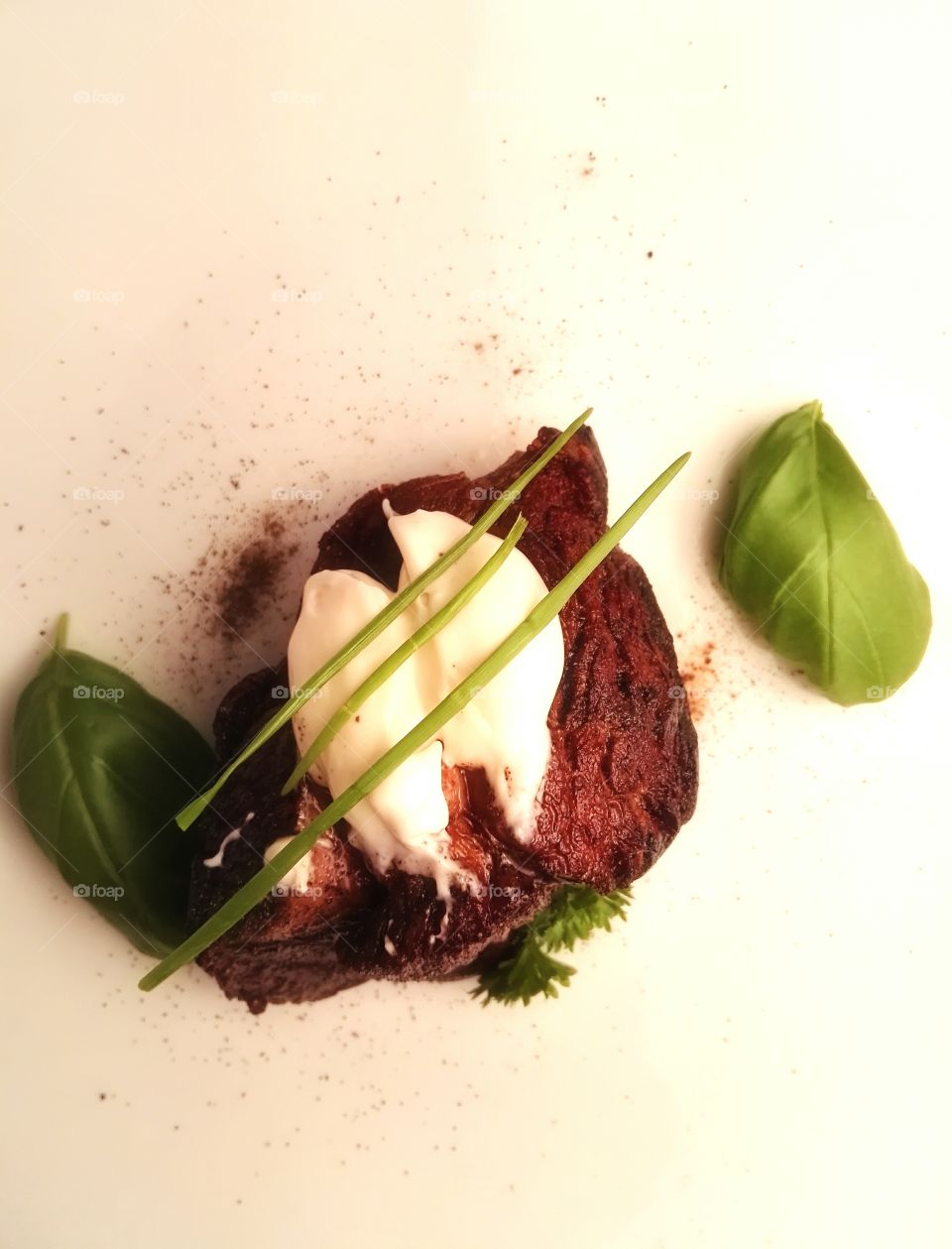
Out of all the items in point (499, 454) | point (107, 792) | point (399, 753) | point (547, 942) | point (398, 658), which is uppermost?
point (499, 454)

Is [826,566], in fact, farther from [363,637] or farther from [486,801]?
[363,637]

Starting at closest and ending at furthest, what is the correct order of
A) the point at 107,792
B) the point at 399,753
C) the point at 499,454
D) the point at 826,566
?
the point at 399,753
the point at 107,792
the point at 826,566
the point at 499,454

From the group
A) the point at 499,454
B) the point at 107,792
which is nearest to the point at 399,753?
the point at 107,792

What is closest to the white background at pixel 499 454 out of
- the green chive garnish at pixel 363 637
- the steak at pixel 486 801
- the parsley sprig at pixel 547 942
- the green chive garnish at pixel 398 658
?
the parsley sprig at pixel 547 942

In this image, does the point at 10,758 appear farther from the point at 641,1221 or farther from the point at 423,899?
the point at 641,1221

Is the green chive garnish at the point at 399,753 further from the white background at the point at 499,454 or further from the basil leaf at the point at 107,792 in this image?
the white background at the point at 499,454

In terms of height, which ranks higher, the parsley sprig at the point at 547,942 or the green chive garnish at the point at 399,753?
the green chive garnish at the point at 399,753
